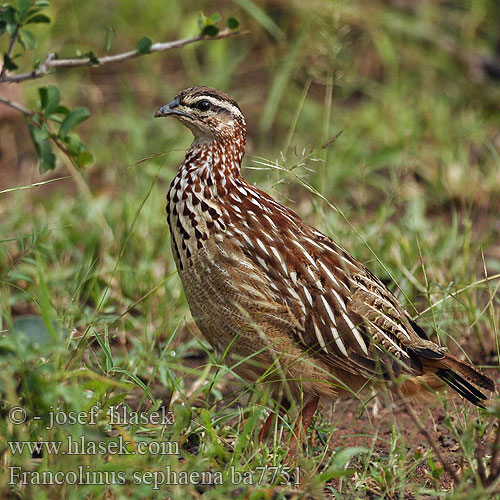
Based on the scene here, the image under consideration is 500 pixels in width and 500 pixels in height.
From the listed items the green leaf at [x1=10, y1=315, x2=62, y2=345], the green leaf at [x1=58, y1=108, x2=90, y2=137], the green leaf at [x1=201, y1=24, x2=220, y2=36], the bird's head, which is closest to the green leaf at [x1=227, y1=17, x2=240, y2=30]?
the green leaf at [x1=201, y1=24, x2=220, y2=36]

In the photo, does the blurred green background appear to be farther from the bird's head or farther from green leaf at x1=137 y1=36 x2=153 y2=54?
green leaf at x1=137 y1=36 x2=153 y2=54

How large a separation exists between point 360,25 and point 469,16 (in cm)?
100

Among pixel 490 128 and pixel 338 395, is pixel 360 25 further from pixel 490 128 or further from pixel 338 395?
pixel 338 395

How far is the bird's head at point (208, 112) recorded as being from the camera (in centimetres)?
378

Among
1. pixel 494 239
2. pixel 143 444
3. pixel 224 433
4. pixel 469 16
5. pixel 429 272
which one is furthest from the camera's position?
pixel 469 16

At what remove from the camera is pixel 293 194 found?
610 cm

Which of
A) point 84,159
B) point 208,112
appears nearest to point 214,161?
point 208,112

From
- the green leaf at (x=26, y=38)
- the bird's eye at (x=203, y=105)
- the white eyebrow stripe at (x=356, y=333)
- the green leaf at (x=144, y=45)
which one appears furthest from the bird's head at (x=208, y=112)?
the white eyebrow stripe at (x=356, y=333)

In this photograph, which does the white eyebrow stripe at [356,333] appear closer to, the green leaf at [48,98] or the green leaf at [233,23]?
the green leaf at [233,23]

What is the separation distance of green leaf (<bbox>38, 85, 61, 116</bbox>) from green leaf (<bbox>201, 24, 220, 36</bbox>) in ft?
2.57

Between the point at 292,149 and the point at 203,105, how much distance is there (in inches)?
102

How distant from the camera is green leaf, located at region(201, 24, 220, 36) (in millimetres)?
3925

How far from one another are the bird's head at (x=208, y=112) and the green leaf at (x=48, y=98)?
0.47 metres

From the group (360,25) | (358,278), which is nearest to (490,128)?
(360,25)
